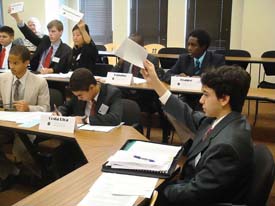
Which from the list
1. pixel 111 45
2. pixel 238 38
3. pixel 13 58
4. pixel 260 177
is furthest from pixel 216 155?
pixel 111 45

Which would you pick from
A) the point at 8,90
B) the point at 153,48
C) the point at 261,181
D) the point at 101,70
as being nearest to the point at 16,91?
the point at 8,90

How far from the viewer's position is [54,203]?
1.44 meters

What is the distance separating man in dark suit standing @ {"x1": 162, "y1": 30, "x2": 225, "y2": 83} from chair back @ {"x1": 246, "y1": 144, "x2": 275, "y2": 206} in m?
2.42

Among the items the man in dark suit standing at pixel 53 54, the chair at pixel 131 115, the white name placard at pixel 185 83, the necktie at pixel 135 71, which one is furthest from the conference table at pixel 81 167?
the man in dark suit standing at pixel 53 54

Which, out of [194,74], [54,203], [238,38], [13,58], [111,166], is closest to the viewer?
[54,203]

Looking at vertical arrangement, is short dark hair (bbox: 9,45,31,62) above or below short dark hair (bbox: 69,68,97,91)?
above

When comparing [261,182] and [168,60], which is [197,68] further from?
[261,182]

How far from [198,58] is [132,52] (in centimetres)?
211

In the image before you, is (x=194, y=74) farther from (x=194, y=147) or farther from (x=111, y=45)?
(x=111, y=45)

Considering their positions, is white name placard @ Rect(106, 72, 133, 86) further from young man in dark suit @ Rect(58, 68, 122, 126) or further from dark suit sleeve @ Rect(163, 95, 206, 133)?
dark suit sleeve @ Rect(163, 95, 206, 133)

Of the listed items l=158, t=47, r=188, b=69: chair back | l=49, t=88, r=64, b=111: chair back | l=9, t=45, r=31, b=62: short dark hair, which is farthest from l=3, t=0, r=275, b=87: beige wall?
l=9, t=45, r=31, b=62: short dark hair

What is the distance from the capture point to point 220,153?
5.16 feet

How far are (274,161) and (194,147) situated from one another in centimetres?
42

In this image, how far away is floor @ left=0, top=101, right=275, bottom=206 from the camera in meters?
2.96
